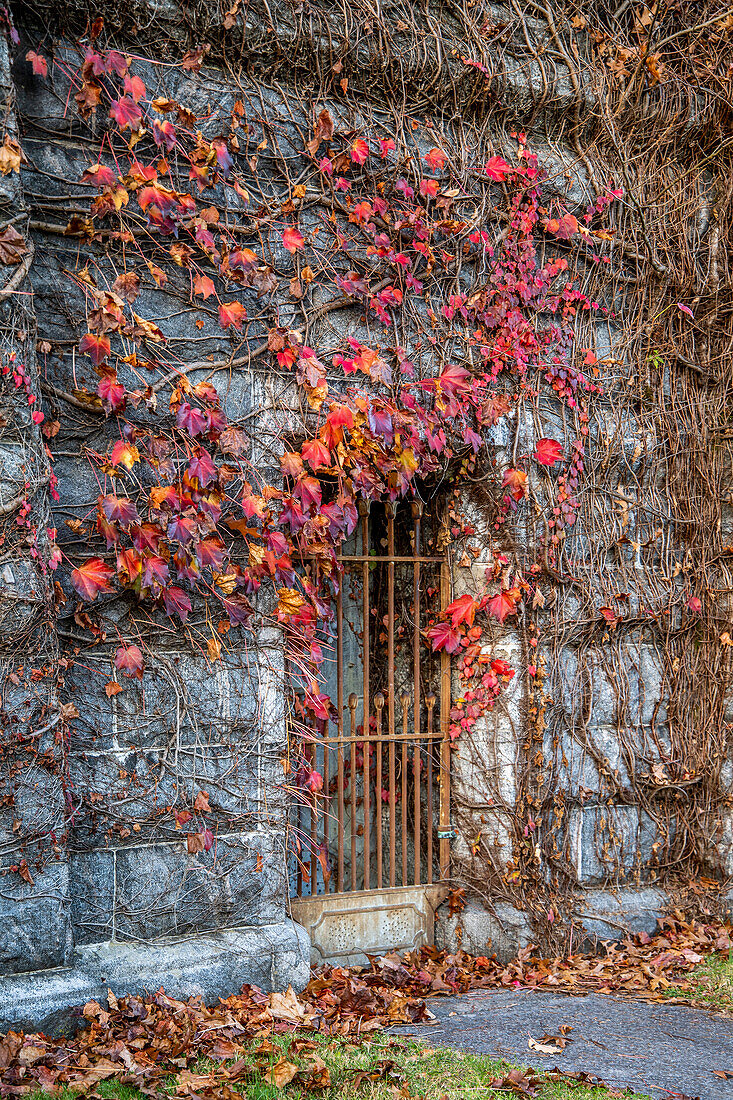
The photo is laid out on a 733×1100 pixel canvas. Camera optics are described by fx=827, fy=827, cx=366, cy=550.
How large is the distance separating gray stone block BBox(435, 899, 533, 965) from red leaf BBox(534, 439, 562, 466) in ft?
7.83

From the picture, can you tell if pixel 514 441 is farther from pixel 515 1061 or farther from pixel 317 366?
pixel 515 1061

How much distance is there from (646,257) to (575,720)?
2734mm

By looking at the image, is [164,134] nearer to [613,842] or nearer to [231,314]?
[231,314]

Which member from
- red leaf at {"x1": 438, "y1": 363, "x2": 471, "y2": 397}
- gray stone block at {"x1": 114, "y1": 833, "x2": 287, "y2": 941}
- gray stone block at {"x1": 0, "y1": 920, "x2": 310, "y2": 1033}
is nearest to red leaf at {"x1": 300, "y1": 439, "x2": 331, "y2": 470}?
red leaf at {"x1": 438, "y1": 363, "x2": 471, "y2": 397}

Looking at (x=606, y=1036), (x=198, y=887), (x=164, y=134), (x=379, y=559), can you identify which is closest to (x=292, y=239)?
(x=164, y=134)

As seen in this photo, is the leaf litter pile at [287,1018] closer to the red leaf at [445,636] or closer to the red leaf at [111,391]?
the red leaf at [445,636]

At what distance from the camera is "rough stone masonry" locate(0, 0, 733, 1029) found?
10.8 ft

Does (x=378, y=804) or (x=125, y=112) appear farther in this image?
(x=378, y=804)

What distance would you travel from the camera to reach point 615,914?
4590mm

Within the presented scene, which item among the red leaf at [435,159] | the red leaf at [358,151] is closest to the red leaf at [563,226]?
the red leaf at [435,159]

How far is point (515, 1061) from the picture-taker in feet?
10.6

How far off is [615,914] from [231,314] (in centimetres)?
377

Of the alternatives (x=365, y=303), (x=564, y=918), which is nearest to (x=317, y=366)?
(x=365, y=303)

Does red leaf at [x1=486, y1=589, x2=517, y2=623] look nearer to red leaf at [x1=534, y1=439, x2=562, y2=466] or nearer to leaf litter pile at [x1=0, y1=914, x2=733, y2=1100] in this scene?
red leaf at [x1=534, y1=439, x2=562, y2=466]
